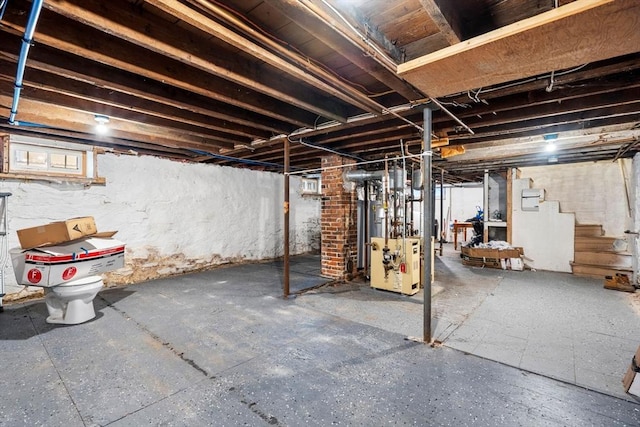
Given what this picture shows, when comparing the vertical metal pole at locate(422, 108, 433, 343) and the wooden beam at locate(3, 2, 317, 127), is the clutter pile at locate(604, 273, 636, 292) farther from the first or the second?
the wooden beam at locate(3, 2, 317, 127)

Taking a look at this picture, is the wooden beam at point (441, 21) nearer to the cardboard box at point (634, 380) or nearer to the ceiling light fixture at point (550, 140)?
the cardboard box at point (634, 380)

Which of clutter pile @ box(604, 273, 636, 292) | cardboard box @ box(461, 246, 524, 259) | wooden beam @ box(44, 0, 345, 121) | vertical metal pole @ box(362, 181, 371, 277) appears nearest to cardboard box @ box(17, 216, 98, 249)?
wooden beam @ box(44, 0, 345, 121)

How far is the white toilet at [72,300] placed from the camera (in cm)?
262

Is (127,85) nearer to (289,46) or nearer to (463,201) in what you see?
(289,46)

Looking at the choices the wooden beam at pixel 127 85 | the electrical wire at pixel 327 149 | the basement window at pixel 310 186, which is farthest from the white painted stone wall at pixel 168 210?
Result: the electrical wire at pixel 327 149

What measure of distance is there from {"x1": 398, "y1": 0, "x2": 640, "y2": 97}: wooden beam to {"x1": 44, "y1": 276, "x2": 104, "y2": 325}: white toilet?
128 inches

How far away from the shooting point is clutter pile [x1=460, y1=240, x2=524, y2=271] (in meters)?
5.33

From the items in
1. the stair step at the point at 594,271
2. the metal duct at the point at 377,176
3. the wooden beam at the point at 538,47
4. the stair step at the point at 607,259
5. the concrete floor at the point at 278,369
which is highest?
the wooden beam at the point at 538,47

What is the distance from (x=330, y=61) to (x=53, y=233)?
2.97 m

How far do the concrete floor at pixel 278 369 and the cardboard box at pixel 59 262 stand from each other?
0.49 meters

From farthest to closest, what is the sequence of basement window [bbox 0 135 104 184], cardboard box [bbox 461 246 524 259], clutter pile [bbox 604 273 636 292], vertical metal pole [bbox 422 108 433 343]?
cardboard box [bbox 461 246 524 259]
clutter pile [bbox 604 273 636 292]
basement window [bbox 0 135 104 184]
vertical metal pole [bbox 422 108 433 343]

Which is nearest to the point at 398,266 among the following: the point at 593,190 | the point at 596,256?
the point at 596,256

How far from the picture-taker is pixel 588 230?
200 inches

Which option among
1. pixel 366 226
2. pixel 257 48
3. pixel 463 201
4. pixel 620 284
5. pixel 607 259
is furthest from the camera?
pixel 463 201
